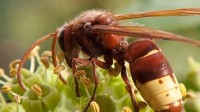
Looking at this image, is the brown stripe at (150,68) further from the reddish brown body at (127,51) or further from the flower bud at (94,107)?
the flower bud at (94,107)

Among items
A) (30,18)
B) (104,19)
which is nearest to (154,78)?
(104,19)

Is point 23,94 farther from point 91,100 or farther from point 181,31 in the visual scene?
point 181,31

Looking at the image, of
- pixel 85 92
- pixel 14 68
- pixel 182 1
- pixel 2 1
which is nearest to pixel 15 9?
pixel 2 1

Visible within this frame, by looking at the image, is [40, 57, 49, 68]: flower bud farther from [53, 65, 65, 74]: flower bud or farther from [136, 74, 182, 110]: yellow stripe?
[136, 74, 182, 110]: yellow stripe

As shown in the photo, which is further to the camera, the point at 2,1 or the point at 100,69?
the point at 2,1

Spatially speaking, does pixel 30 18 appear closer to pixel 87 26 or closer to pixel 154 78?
pixel 87 26

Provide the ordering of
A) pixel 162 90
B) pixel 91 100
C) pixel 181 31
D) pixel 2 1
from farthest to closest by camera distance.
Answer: pixel 2 1 < pixel 181 31 < pixel 91 100 < pixel 162 90

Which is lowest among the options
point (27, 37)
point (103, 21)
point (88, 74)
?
point (27, 37)
